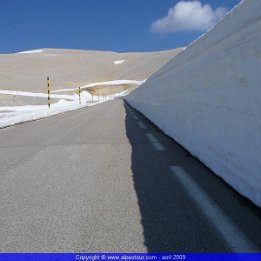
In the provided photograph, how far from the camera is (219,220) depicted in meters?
3.92

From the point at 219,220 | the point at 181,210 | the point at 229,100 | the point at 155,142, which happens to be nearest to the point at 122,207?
the point at 181,210

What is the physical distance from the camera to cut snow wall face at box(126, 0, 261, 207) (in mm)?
4426

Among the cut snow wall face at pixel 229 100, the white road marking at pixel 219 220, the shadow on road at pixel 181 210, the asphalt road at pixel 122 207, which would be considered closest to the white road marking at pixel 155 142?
the cut snow wall face at pixel 229 100

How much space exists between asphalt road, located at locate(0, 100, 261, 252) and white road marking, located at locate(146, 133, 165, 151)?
94 centimetres

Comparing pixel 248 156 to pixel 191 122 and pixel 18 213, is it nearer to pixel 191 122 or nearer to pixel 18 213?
pixel 18 213

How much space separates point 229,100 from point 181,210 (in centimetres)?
181

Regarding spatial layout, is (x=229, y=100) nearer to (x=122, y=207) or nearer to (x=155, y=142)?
(x=122, y=207)

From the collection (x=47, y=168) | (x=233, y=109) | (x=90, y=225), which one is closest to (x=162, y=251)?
(x=90, y=225)

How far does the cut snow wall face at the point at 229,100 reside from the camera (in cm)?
443

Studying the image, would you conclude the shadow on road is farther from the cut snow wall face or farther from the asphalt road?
the cut snow wall face

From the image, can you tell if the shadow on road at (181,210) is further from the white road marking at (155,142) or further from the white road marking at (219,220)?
the white road marking at (155,142)

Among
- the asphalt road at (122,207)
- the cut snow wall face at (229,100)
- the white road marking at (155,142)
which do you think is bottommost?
the white road marking at (155,142)

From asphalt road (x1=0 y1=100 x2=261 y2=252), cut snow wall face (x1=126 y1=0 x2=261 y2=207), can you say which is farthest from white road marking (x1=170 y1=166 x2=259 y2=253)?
cut snow wall face (x1=126 y1=0 x2=261 y2=207)

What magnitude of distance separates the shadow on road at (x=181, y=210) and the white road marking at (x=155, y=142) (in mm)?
1598
